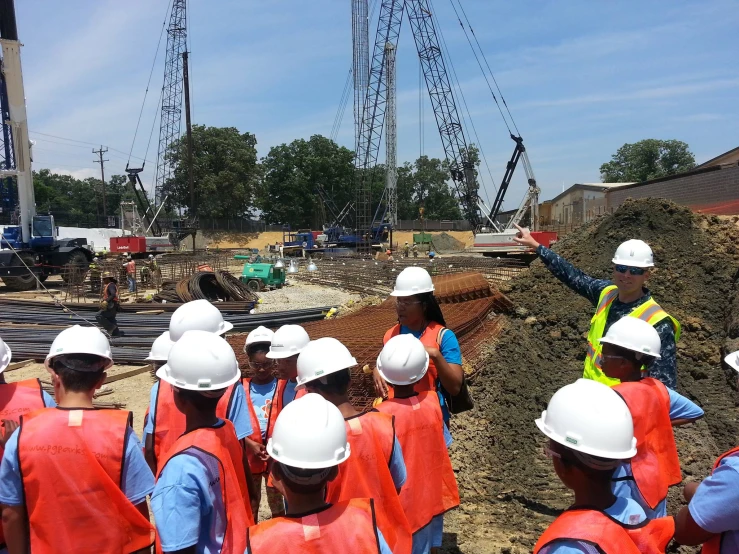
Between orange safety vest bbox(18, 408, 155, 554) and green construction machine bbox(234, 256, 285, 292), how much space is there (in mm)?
18112

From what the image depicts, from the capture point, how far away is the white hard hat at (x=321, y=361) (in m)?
2.33

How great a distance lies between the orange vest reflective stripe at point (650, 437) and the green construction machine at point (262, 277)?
18261mm

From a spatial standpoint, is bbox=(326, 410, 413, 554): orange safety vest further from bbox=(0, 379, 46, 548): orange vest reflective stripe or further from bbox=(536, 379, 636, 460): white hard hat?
bbox=(0, 379, 46, 548): orange vest reflective stripe

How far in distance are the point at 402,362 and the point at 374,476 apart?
0.57m

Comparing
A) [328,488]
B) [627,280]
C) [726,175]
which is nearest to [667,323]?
[627,280]

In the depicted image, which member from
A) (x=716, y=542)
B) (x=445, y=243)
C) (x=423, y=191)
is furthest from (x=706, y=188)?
(x=423, y=191)

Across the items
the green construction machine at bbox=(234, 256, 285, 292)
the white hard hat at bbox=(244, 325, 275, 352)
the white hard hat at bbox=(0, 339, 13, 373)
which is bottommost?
the green construction machine at bbox=(234, 256, 285, 292)

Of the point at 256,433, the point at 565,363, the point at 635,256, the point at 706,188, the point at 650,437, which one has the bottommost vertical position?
the point at 565,363

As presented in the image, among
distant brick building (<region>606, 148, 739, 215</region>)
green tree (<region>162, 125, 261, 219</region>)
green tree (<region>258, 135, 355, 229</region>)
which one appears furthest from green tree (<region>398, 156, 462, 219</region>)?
distant brick building (<region>606, 148, 739, 215</region>)

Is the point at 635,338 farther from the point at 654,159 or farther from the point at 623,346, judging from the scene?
the point at 654,159

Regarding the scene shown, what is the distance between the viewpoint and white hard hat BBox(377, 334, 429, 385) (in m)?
2.55

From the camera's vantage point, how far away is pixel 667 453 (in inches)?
96.7

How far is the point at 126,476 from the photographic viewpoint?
2.07m

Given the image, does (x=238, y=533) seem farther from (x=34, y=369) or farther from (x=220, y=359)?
(x=34, y=369)
